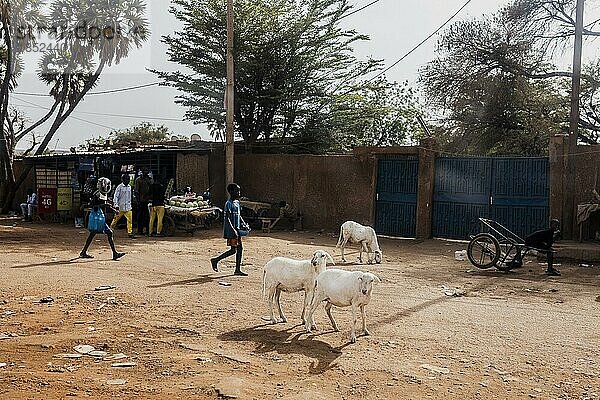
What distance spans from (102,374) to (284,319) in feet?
8.92

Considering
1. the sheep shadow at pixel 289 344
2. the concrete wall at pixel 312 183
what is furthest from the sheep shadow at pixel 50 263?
the concrete wall at pixel 312 183

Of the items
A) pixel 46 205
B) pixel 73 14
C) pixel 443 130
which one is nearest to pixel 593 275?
pixel 443 130

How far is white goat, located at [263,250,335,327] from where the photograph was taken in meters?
8.12

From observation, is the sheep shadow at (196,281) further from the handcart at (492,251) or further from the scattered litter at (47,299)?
the handcart at (492,251)

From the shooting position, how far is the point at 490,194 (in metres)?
17.8

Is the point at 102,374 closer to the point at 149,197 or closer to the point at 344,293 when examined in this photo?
the point at 344,293

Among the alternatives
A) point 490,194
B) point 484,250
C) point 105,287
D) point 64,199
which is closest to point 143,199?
point 64,199

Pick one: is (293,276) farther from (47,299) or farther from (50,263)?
(50,263)

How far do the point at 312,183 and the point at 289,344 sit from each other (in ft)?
47.5

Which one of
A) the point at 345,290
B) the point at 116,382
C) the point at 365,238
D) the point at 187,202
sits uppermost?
the point at 187,202

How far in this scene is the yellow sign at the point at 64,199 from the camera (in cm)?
2377

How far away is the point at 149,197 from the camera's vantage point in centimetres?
A: 1902

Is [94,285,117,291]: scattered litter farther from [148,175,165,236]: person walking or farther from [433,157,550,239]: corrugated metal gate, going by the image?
[433,157,550,239]: corrugated metal gate

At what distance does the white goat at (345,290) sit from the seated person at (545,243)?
21.6ft
